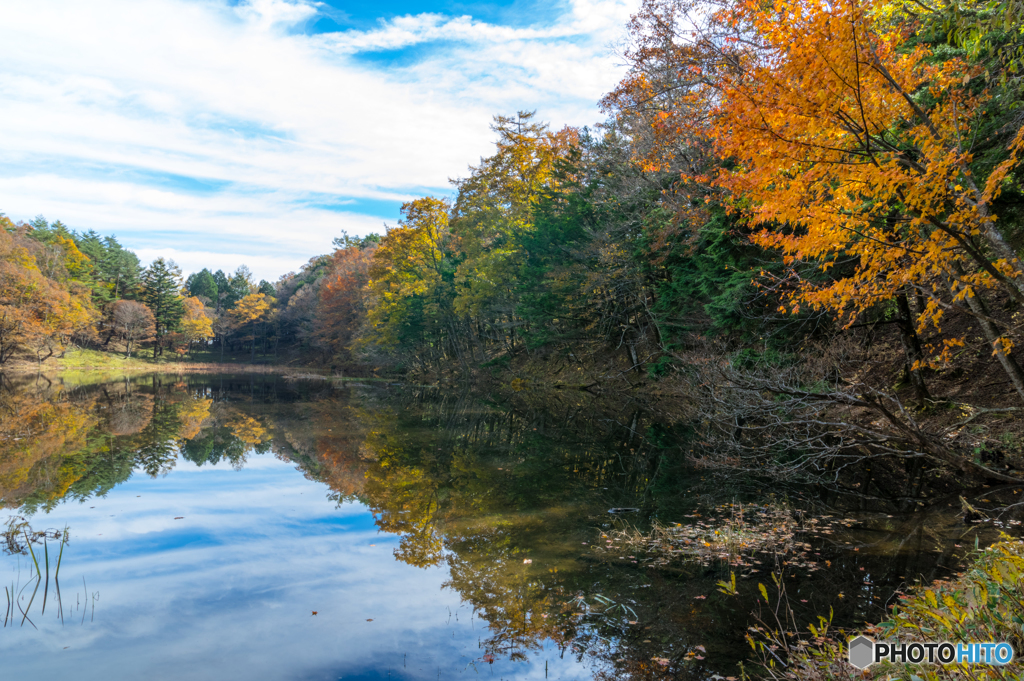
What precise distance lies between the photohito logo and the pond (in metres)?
0.94

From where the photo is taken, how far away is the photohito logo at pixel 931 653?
2.79m

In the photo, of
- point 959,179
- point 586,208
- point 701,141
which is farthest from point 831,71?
point 586,208

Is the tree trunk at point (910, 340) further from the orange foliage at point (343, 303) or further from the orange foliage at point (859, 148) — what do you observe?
the orange foliage at point (343, 303)

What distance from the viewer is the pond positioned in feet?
14.8

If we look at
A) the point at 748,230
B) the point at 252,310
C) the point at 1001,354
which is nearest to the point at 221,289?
the point at 252,310

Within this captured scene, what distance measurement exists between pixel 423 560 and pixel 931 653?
16.3 feet

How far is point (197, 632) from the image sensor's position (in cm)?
488

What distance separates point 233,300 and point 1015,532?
9650 centimetres

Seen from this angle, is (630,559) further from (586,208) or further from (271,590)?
(586,208)

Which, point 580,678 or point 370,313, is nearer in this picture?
point 580,678

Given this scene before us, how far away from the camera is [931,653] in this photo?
9.94 ft

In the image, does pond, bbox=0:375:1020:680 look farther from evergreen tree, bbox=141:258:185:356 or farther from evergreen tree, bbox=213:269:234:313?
evergreen tree, bbox=213:269:234:313

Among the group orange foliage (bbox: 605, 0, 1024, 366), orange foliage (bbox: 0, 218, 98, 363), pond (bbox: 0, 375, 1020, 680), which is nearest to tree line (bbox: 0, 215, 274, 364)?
orange foliage (bbox: 0, 218, 98, 363)

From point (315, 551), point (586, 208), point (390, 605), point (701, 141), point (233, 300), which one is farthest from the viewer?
point (233, 300)
